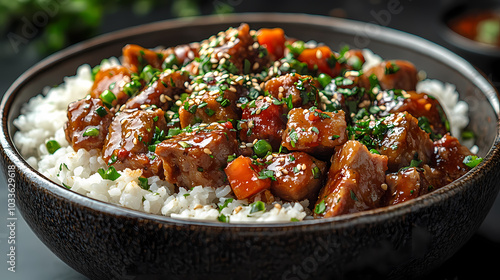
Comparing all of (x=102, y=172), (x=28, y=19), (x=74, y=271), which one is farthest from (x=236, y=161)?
(x=28, y=19)

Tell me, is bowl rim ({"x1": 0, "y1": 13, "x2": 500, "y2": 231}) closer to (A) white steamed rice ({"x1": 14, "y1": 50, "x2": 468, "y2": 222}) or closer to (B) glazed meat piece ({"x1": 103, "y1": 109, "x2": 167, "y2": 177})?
(A) white steamed rice ({"x1": 14, "y1": 50, "x2": 468, "y2": 222})

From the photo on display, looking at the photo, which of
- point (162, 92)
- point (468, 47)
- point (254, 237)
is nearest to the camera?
point (254, 237)

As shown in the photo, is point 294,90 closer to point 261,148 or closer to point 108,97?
point 261,148

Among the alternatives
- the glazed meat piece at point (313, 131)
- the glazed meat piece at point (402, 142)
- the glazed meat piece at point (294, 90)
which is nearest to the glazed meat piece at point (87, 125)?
the glazed meat piece at point (294, 90)

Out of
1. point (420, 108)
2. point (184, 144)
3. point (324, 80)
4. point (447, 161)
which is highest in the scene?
point (184, 144)

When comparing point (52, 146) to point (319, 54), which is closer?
point (52, 146)

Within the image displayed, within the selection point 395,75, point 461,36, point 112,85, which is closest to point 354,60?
point 395,75

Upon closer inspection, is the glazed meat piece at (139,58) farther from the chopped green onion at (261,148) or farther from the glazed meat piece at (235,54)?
the chopped green onion at (261,148)
